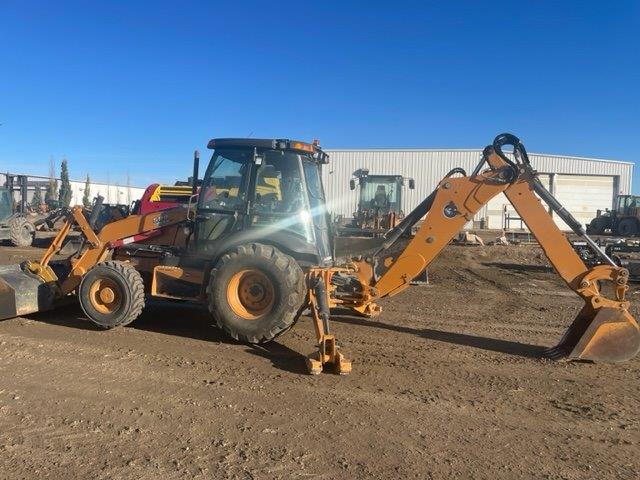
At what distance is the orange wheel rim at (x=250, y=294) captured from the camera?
615 centimetres

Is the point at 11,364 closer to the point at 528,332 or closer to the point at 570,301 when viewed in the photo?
the point at 528,332

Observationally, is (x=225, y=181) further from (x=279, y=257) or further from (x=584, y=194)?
(x=584, y=194)

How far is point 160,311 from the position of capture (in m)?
8.27

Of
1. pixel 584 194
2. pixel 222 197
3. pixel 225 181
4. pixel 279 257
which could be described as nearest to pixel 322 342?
pixel 279 257

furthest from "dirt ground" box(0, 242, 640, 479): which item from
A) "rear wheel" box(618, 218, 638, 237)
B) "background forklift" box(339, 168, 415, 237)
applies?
"rear wheel" box(618, 218, 638, 237)

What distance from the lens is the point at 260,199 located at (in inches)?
259

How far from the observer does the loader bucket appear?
6871mm

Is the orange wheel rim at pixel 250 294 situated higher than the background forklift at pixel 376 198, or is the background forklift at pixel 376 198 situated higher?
the background forklift at pixel 376 198

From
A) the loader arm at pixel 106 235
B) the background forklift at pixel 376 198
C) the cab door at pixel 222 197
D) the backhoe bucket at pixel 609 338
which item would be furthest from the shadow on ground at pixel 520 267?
the loader arm at pixel 106 235

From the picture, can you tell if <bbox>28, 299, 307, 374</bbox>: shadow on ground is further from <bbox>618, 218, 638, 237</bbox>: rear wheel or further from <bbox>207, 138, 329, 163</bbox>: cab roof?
<bbox>618, 218, 638, 237</bbox>: rear wheel

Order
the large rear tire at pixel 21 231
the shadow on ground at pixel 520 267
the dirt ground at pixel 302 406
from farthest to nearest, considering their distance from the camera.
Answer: the large rear tire at pixel 21 231
the shadow on ground at pixel 520 267
the dirt ground at pixel 302 406

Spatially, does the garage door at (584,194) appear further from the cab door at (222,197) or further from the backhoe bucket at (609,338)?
the cab door at (222,197)

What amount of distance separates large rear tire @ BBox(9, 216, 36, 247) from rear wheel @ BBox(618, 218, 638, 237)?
93.8 feet

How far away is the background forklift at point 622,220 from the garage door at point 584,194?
4.69 meters
